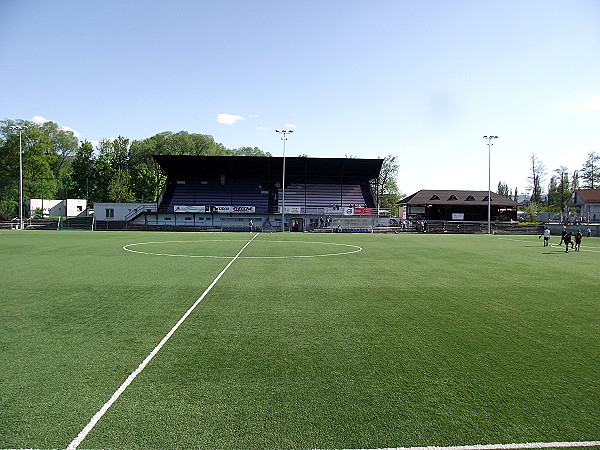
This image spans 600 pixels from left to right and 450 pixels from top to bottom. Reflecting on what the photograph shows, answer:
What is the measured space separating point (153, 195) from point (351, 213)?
43.4m

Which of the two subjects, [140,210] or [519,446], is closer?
[519,446]

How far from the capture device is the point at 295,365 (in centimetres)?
559

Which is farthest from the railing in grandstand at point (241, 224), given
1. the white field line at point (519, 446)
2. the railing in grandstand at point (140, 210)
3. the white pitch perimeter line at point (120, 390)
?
the white field line at point (519, 446)

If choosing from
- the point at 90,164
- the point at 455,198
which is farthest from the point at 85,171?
the point at 455,198

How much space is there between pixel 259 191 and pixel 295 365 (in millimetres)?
60915

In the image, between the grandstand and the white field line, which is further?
the grandstand

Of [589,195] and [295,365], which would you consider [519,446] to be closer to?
A: [295,365]

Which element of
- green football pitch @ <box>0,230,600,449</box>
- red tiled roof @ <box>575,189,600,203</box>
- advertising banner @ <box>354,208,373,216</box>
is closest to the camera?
green football pitch @ <box>0,230,600,449</box>

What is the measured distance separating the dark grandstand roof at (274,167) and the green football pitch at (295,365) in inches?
2081

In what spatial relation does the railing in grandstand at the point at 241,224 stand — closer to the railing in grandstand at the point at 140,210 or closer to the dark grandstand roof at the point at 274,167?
the dark grandstand roof at the point at 274,167

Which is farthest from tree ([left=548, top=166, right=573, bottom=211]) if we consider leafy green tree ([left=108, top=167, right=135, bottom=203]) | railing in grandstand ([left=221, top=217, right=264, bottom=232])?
leafy green tree ([left=108, top=167, right=135, bottom=203])

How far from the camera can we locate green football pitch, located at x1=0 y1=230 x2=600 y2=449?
13.0 ft

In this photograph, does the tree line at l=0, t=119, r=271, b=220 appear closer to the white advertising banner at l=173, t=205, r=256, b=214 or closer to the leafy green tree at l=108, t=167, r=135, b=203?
the leafy green tree at l=108, t=167, r=135, b=203

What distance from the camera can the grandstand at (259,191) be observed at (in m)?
59.4
